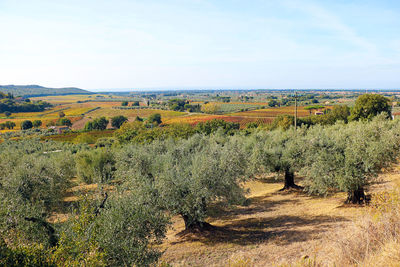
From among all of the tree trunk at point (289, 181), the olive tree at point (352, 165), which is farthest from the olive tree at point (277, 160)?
the olive tree at point (352, 165)

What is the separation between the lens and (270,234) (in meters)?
19.4

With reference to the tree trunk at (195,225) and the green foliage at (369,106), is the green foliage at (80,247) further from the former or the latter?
the green foliage at (369,106)

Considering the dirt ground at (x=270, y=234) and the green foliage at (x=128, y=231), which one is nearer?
the green foliage at (x=128, y=231)

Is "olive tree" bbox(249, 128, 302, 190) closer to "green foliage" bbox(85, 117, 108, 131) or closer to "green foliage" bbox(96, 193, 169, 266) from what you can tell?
"green foliage" bbox(96, 193, 169, 266)

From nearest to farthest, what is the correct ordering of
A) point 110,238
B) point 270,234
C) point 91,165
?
point 110,238, point 270,234, point 91,165

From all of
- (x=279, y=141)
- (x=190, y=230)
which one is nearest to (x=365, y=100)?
(x=279, y=141)

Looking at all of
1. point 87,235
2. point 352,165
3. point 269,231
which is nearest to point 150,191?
point 87,235

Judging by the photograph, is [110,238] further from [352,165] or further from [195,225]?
[352,165]

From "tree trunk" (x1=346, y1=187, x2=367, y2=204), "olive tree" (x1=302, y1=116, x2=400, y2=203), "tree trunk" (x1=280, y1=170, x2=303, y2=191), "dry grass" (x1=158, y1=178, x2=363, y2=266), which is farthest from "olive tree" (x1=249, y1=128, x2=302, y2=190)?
"tree trunk" (x1=346, y1=187, x2=367, y2=204)

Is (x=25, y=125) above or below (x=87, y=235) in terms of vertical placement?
below

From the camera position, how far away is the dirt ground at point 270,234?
15500 mm

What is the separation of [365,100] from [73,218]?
76.3 metres

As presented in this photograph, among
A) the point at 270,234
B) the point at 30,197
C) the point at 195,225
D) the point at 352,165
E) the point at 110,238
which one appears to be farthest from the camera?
the point at 30,197

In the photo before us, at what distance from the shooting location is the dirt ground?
610 inches
